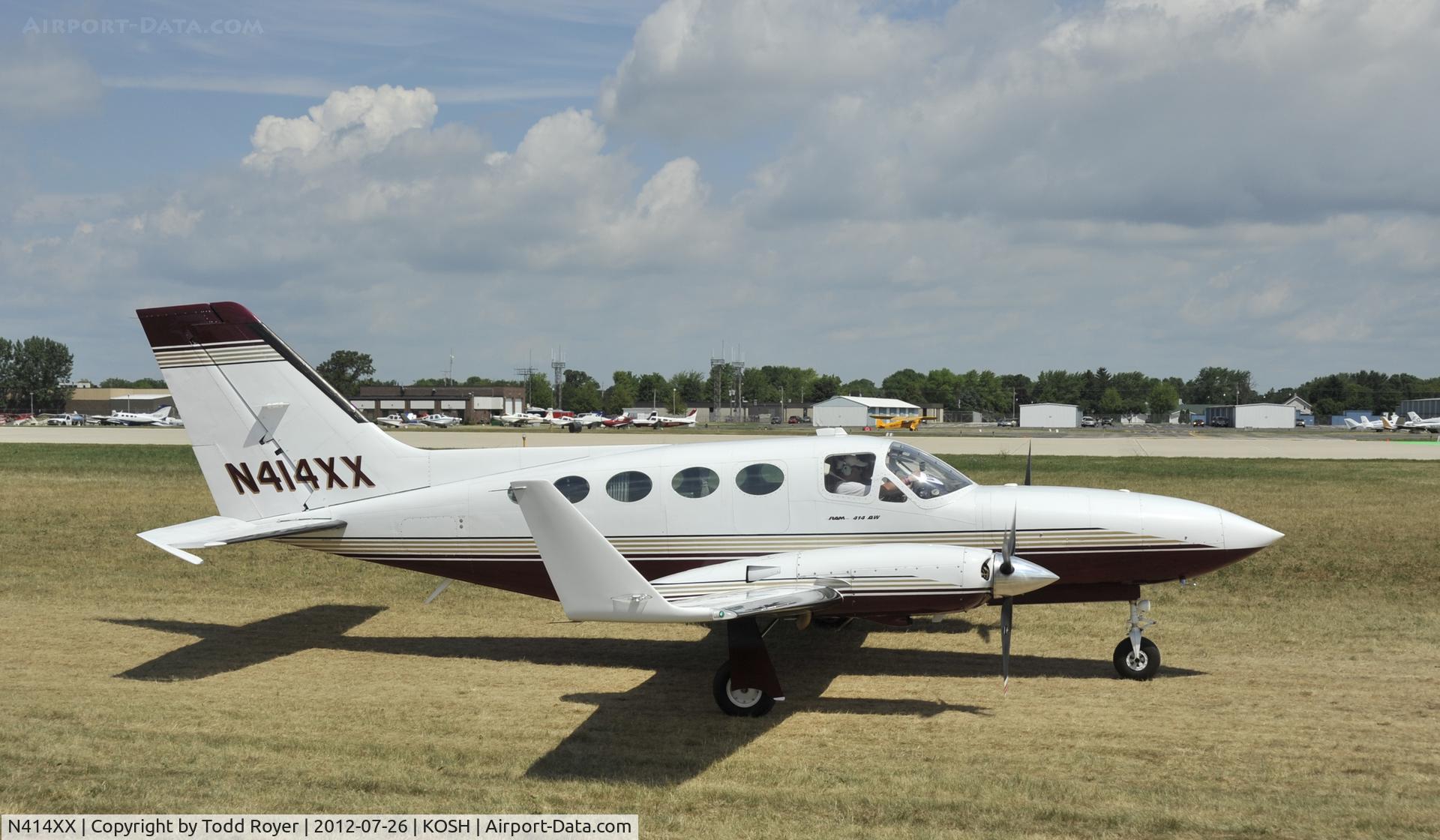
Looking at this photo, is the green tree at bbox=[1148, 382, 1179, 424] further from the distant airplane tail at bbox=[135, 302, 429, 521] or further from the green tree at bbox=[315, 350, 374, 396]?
the distant airplane tail at bbox=[135, 302, 429, 521]

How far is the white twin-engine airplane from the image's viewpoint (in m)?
9.07

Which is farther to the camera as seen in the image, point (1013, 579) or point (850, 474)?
point (850, 474)

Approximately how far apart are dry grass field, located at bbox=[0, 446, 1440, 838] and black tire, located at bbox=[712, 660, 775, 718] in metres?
0.23

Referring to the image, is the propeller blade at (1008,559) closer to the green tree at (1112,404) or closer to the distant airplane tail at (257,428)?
the distant airplane tail at (257,428)

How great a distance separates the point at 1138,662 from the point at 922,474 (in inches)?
113

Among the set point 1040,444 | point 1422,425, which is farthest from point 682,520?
point 1422,425

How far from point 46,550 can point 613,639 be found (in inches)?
491

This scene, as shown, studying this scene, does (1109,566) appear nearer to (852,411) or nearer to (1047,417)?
(852,411)

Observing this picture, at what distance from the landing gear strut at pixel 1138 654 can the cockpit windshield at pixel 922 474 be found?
213cm

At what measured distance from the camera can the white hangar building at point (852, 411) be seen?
103 m

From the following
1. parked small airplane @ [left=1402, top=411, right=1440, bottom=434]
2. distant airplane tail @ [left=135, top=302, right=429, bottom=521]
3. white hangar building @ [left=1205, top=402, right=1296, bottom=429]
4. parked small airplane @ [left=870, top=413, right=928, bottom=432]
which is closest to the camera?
distant airplane tail @ [left=135, top=302, right=429, bottom=521]

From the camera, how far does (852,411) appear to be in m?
105

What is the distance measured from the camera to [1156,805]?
23.2 feet

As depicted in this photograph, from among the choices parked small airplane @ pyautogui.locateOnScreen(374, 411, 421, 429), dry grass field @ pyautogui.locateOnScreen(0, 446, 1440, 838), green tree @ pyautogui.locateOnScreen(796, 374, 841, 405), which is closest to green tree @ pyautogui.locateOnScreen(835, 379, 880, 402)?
green tree @ pyautogui.locateOnScreen(796, 374, 841, 405)
